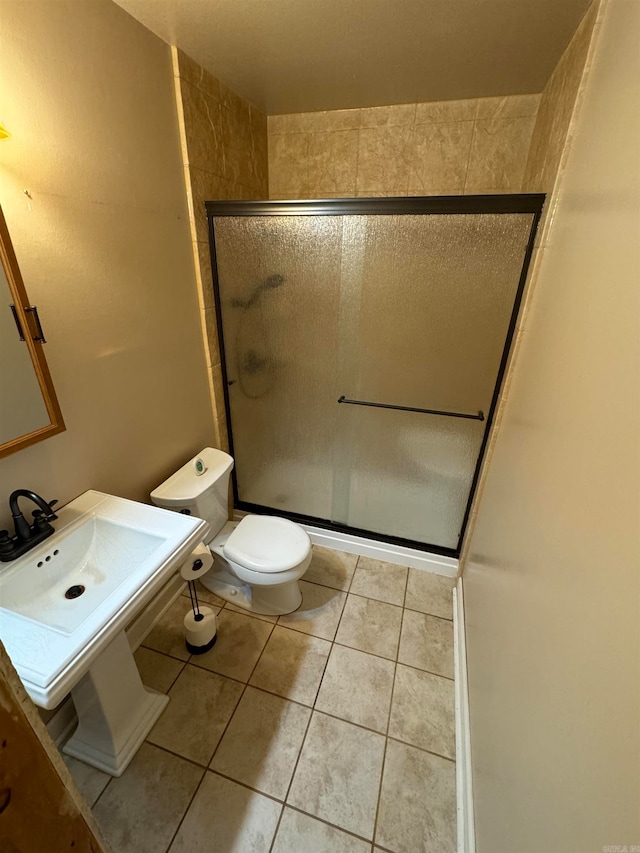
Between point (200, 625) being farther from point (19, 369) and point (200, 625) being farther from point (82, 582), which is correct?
point (19, 369)

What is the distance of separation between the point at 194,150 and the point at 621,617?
1966 millimetres

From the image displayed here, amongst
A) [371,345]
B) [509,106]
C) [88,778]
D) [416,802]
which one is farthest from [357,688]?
[509,106]

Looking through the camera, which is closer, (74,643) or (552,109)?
(74,643)

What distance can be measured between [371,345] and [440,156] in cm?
101

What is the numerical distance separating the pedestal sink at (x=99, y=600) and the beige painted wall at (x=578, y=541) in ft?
3.07

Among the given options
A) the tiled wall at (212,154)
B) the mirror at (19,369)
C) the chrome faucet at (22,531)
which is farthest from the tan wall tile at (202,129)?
the chrome faucet at (22,531)

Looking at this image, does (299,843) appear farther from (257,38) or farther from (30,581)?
(257,38)

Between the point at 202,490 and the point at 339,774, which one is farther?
the point at 202,490

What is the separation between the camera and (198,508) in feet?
5.24

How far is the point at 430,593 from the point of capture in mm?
1903

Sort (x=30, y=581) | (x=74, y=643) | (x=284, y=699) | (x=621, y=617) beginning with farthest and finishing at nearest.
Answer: (x=284, y=699) → (x=30, y=581) → (x=74, y=643) → (x=621, y=617)

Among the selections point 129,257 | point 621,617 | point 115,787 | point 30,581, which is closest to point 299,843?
point 115,787

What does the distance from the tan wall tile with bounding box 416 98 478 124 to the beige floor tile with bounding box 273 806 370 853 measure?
2.78 m

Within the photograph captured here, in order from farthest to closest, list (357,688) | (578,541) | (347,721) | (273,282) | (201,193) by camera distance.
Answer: (273,282)
(201,193)
(357,688)
(347,721)
(578,541)
